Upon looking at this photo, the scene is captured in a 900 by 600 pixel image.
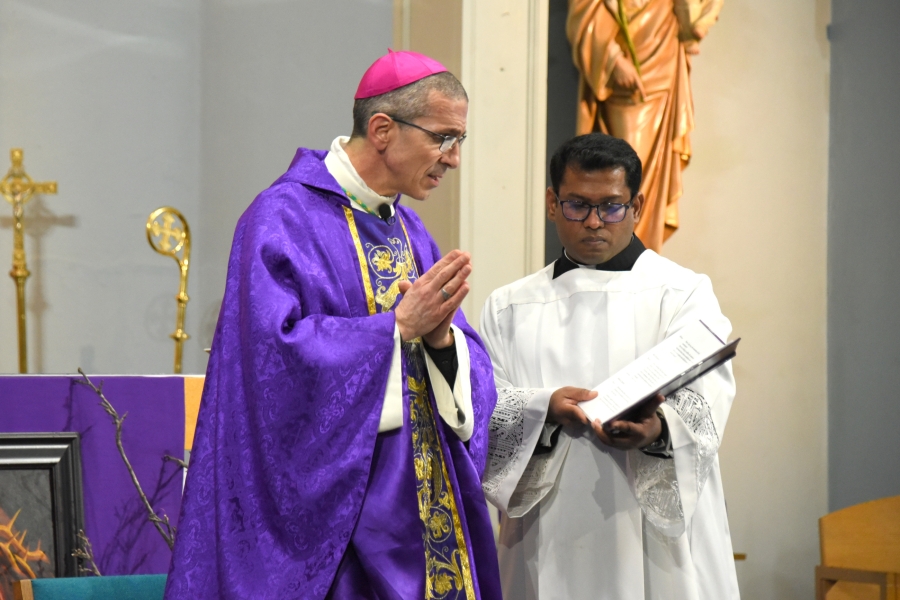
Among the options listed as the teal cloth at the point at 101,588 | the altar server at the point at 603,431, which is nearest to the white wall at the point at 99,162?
the teal cloth at the point at 101,588

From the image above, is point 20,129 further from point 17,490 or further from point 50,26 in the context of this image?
point 17,490

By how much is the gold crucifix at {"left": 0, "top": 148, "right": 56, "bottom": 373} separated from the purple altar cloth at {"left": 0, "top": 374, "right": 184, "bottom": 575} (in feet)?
4.41

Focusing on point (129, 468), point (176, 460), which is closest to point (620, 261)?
point (176, 460)

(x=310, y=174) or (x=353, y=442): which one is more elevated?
(x=310, y=174)

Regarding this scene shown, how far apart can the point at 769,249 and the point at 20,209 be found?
12.3 feet

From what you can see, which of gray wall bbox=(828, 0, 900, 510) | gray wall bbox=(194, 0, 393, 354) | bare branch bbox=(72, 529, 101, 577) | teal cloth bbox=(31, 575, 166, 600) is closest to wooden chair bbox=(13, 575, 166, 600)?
teal cloth bbox=(31, 575, 166, 600)

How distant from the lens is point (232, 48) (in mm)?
5418

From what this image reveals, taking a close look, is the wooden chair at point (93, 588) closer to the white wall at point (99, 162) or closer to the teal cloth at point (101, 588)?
the teal cloth at point (101, 588)

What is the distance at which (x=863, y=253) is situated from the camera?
556 cm

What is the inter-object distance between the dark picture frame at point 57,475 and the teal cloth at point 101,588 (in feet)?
1.35

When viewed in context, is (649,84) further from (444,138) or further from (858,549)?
(444,138)

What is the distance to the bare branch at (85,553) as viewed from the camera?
3174 millimetres

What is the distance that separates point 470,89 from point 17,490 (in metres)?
2.41

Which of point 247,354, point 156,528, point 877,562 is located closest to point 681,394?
point 247,354
